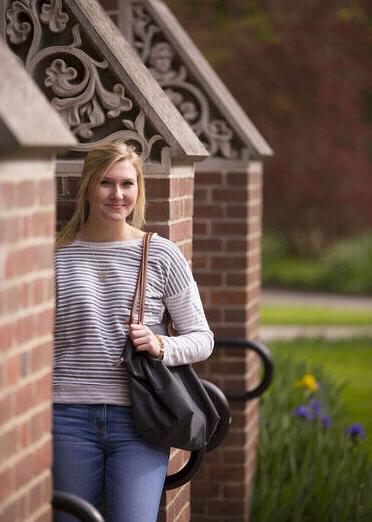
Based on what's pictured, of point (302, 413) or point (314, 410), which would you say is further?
point (314, 410)

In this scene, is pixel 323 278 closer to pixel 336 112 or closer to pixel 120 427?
pixel 336 112

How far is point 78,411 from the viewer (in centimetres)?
431

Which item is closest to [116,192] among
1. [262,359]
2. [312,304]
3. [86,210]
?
[86,210]

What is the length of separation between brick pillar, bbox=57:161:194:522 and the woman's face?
1.57 ft

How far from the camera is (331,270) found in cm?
2411

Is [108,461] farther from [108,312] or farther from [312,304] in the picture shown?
[312,304]

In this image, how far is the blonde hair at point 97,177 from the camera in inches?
174

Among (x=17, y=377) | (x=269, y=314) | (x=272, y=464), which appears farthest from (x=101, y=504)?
(x=269, y=314)

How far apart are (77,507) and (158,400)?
0.74 meters

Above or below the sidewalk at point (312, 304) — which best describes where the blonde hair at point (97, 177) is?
above

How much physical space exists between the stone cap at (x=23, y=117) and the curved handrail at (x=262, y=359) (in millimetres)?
3241

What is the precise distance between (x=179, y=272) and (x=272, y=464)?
334cm

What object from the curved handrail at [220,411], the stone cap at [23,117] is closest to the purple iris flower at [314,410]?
the curved handrail at [220,411]

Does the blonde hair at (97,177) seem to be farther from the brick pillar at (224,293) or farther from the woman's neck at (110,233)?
the brick pillar at (224,293)
